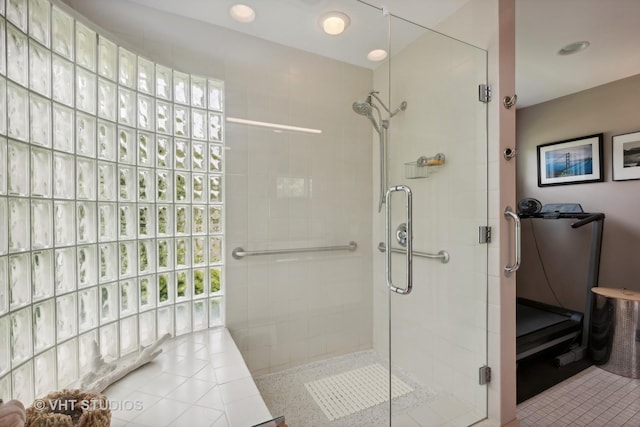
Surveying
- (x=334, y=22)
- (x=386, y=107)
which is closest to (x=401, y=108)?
(x=386, y=107)

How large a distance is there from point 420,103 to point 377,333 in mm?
1641

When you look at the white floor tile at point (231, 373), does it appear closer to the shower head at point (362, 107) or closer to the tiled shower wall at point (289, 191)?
the tiled shower wall at point (289, 191)

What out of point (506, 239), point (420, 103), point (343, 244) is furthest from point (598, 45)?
point (343, 244)

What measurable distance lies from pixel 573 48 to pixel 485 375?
8.12 feet

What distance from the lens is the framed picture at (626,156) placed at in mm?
2365

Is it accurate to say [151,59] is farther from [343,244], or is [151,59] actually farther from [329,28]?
[343,244]

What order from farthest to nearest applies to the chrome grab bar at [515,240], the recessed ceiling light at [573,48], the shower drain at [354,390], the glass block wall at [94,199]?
the recessed ceiling light at [573,48] < the shower drain at [354,390] < the chrome grab bar at [515,240] < the glass block wall at [94,199]

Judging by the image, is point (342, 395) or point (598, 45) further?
point (598, 45)

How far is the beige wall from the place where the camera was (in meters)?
2.43

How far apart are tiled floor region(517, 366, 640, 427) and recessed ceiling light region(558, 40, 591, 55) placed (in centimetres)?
245

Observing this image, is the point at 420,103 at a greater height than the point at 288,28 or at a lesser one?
lesser

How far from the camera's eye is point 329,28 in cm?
179

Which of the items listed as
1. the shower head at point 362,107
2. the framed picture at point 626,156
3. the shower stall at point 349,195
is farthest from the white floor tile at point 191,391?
the framed picture at point 626,156

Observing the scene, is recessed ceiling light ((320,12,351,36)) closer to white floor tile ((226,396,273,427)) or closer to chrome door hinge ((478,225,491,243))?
chrome door hinge ((478,225,491,243))
